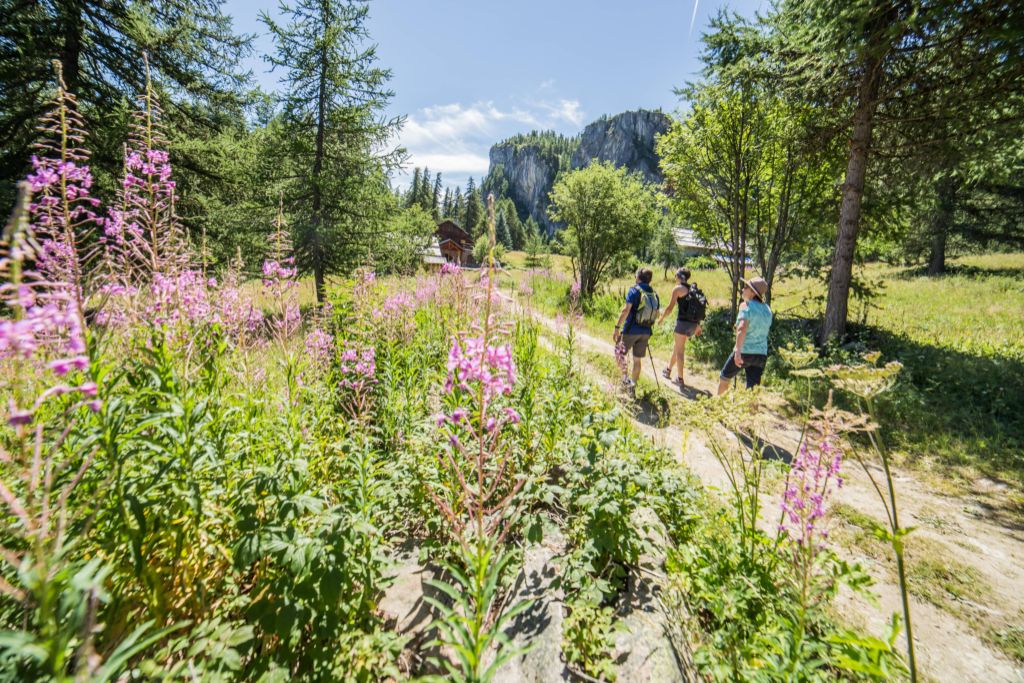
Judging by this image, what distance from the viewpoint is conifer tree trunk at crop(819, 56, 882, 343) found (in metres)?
8.85

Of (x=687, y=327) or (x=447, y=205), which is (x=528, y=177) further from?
(x=687, y=327)

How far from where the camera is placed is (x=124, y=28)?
35.8 feet

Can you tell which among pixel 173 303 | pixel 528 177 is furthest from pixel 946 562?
pixel 528 177

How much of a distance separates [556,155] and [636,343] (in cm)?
17586

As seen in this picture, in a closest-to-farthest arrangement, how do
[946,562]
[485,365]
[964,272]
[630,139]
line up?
[485,365]
[946,562]
[964,272]
[630,139]

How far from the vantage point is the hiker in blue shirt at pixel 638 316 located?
7309 mm

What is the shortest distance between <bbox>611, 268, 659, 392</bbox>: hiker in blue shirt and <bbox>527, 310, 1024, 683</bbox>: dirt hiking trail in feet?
6.67

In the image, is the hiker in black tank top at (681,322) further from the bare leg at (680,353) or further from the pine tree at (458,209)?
the pine tree at (458,209)

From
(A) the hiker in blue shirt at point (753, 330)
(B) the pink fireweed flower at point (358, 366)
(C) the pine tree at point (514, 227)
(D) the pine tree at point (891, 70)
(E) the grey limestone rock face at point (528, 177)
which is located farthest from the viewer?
(E) the grey limestone rock face at point (528, 177)

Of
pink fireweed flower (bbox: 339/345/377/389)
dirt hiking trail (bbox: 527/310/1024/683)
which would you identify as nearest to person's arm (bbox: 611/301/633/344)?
dirt hiking trail (bbox: 527/310/1024/683)

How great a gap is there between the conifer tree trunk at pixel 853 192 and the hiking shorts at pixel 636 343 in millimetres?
5996

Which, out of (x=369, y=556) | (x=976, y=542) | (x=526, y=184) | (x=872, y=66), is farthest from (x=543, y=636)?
(x=526, y=184)

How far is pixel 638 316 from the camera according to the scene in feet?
24.4

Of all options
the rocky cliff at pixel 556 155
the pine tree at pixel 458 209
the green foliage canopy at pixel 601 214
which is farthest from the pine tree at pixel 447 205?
the green foliage canopy at pixel 601 214
